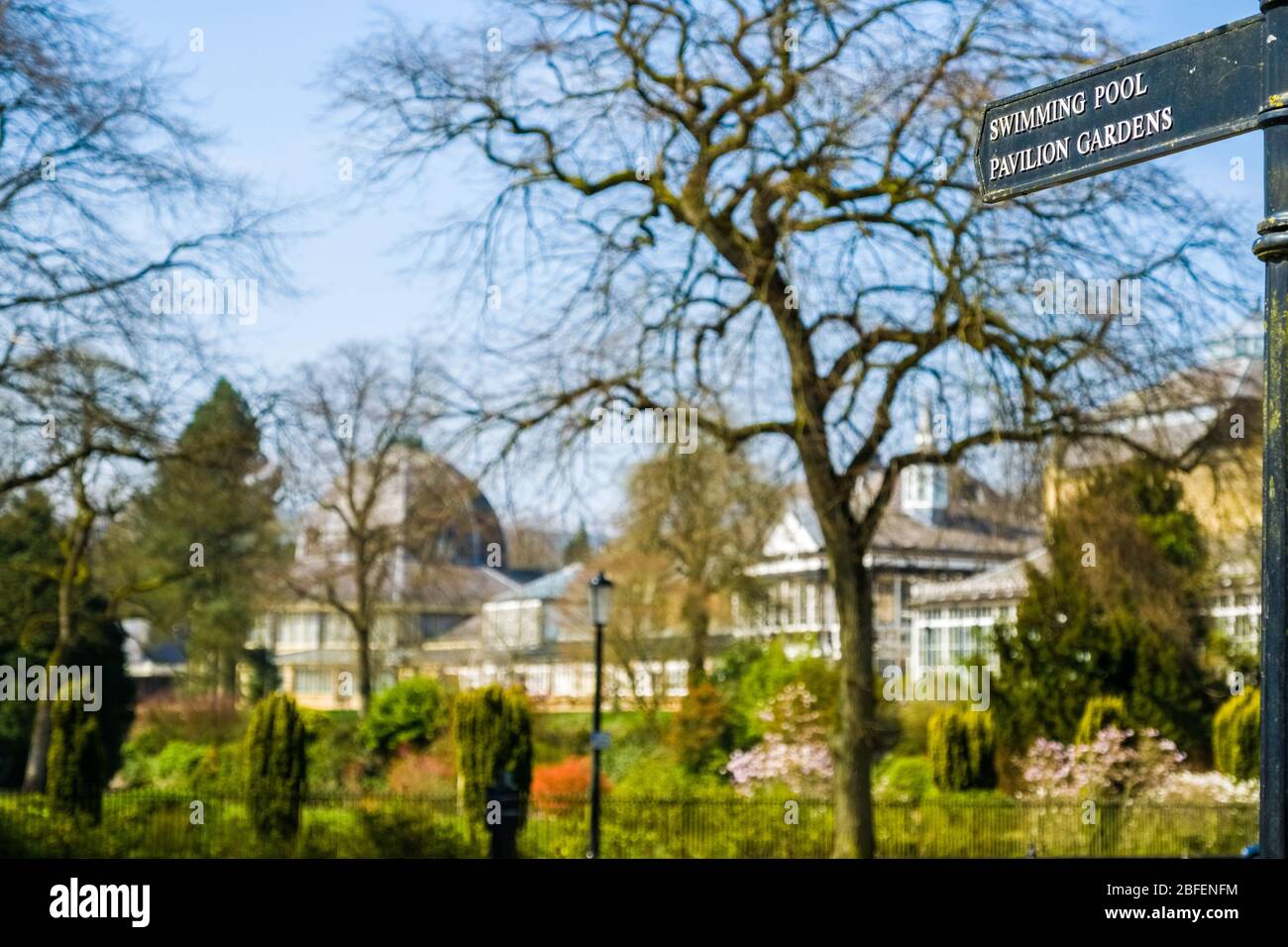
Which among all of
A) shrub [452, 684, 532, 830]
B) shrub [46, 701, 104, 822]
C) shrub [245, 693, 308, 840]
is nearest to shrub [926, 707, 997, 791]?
shrub [452, 684, 532, 830]

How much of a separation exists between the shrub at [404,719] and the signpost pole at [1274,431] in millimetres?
27993

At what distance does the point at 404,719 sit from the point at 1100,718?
13.9 meters

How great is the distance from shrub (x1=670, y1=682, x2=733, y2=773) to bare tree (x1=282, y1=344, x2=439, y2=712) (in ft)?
22.8

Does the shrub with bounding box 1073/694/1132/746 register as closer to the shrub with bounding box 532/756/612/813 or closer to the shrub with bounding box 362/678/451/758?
the shrub with bounding box 532/756/612/813

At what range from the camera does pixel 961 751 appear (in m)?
26.2

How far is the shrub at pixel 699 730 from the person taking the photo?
3080 cm

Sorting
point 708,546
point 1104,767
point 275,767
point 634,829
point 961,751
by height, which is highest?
point 708,546

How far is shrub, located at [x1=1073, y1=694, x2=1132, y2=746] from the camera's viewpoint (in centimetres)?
2511

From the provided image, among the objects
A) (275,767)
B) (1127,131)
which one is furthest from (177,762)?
(1127,131)

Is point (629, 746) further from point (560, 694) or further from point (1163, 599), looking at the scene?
point (1163, 599)

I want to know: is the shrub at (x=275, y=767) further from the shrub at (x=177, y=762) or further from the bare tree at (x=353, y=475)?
the shrub at (x=177, y=762)

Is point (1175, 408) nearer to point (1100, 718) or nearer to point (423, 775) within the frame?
point (1100, 718)

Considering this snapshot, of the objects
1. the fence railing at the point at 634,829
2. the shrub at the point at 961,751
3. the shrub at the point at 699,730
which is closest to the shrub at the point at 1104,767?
the shrub at the point at 961,751
